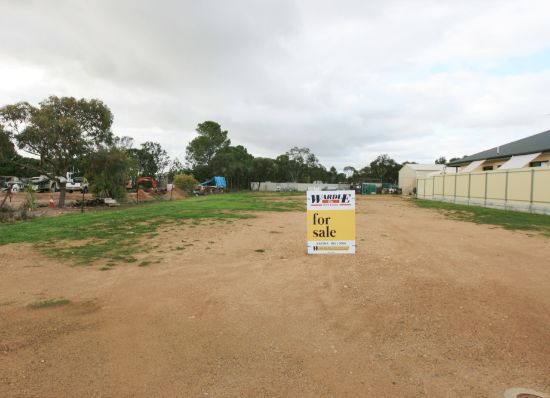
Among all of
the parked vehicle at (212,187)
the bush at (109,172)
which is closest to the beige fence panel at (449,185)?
the bush at (109,172)

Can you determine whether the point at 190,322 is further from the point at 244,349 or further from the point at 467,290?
the point at 467,290

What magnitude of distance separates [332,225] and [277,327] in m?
3.84

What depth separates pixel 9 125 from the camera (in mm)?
20562

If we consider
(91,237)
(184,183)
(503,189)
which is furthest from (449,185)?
(184,183)

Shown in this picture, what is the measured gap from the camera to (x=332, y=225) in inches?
293

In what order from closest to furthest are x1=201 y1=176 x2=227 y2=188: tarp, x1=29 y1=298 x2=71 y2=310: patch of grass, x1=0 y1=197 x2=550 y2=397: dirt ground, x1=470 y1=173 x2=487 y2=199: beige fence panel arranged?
x1=0 y1=197 x2=550 y2=397: dirt ground → x1=29 y1=298 x2=71 y2=310: patch of grass → x1=470 y1=173 x2=487 y2=199: beige fence panel → x1=201 y1=176 x2=227 y2=188: tarp

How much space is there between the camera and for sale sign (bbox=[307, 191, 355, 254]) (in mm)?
7410

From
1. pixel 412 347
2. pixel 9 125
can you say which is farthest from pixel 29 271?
pixel 9 125

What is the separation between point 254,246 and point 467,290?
15.5 feet

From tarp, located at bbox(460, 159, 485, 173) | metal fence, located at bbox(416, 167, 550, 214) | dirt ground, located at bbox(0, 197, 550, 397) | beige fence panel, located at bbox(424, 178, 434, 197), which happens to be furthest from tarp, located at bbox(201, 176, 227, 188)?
dirt ground, located at bbox(0, 197, 550, 397)

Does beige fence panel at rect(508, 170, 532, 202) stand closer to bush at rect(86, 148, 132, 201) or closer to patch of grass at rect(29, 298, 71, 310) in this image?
patch of grass at rect(29, 298, 71, 310)

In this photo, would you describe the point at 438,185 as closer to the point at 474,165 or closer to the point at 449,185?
the point at 449,185

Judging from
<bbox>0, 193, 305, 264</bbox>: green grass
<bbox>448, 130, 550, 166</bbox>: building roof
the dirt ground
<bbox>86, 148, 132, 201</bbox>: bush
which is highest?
<bbox>448, 130, 550, 166</bbox>: building roof

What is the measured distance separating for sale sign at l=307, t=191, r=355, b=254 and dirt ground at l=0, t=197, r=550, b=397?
403 mm
